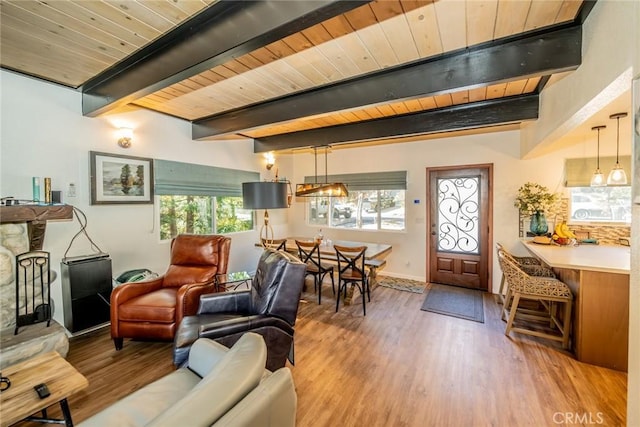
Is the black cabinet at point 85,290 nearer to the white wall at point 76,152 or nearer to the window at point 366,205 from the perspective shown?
the white wall at point 76,152

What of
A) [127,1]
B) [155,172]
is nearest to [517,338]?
[127,1]

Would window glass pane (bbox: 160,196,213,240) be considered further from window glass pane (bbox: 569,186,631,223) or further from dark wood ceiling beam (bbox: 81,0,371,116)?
window glass pane (bbox: 569,186,631,223)

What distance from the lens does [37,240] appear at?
99.0 inches

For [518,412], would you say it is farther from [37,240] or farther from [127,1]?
[37,240]

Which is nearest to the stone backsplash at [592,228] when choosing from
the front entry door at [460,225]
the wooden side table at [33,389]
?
the front entry door at [460,225]

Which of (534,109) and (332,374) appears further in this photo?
(534,109)

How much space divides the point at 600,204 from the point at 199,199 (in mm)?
5661

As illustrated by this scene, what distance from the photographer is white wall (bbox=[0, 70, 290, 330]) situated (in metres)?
2.45

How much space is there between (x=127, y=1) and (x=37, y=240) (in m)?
2.36

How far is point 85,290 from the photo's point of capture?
2760 mm

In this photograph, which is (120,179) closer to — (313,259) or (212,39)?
(212,39)

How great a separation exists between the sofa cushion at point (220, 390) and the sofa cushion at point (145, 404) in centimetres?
57

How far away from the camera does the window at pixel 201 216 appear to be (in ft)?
12.2

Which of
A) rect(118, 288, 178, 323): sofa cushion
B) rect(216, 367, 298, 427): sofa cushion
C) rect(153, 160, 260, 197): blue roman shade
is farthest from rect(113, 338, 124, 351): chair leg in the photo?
rect(216, 367, 298, 427): sofa cushion
